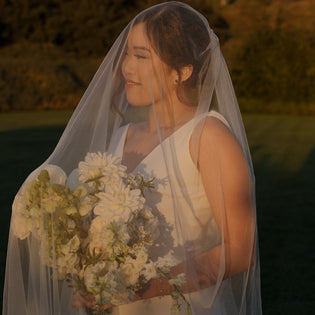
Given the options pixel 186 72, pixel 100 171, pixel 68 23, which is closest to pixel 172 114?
→ pixel 186 72

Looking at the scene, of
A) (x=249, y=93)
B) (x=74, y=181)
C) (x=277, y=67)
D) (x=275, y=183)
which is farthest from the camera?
(x=277, y=67)

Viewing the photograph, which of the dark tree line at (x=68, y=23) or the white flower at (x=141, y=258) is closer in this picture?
the white flower at (x=141, y=258)

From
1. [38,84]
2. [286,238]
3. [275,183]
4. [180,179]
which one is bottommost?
[286,238]

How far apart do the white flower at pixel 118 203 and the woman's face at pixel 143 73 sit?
A: 499 millimetres

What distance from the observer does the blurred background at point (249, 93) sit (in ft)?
23.2

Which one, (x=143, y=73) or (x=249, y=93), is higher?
(x=249, y=93)

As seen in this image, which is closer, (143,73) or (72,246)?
(72,246)

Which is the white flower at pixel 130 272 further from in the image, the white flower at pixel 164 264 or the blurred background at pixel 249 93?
the blurred background at pixel 249 93

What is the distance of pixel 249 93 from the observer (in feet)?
71.8

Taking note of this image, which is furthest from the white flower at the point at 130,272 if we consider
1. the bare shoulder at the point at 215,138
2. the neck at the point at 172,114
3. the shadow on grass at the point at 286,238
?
the shadow on grass at the point at 286,238

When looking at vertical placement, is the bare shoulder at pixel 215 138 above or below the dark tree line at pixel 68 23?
below

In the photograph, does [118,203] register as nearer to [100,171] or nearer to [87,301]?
[100,171]

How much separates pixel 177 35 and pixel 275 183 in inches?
339

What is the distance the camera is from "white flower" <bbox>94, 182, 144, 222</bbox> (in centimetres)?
189
